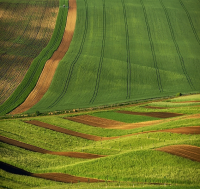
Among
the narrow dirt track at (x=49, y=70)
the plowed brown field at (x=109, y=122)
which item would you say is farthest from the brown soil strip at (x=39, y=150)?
the narrow dirt track at (x=49, y=70)

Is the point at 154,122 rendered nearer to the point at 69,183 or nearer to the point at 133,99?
the point at 133,99

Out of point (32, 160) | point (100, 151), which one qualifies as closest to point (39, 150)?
point (32, 160)

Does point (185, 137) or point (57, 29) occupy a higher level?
point (185, 137)

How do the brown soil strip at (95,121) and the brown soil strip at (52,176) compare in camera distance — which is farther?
the brown soil strip at (95,121)

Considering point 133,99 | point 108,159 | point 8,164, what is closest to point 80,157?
point 108,159

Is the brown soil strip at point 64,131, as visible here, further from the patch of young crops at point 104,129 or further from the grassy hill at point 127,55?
the grassy hill at point 127,55

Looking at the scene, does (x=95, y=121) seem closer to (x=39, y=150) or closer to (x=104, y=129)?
(x=104, y=129)

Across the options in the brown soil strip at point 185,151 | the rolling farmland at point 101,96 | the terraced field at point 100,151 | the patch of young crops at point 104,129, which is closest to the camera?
the terraced field at point 100,151
